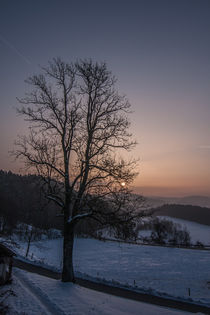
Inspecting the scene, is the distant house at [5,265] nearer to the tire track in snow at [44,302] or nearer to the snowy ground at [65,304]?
the tire track in snow at [44,302]

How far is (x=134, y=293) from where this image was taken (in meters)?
18.9

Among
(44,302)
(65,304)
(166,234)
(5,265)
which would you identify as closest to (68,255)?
(44,302)

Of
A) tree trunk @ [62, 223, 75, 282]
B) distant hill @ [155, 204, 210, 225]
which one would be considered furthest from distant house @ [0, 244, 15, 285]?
distant hill @ [155, 204, 210, 225]

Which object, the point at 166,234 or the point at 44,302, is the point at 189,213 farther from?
the point at 44,302

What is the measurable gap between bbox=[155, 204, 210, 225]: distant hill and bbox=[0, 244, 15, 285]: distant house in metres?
138

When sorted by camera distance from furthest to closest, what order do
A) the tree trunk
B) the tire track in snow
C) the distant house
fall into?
1. the distant house
2. the tree trunk
3. the tire track in snow

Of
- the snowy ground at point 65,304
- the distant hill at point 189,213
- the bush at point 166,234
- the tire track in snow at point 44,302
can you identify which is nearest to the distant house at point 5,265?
the tire track in snow at point 44,302

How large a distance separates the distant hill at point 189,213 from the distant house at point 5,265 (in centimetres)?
13829

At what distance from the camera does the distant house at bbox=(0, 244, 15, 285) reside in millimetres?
17859

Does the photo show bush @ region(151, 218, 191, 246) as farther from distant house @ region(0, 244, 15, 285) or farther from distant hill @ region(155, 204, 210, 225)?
distant house @ region(0, 244, 15, 285)

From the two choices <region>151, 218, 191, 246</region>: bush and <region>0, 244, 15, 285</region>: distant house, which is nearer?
<region>0, 244, 15, 285</region>: distant house

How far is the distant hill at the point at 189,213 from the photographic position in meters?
145

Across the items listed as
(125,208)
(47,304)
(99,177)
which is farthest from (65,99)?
(47,304)

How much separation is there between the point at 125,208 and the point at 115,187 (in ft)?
4.73
